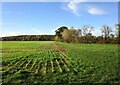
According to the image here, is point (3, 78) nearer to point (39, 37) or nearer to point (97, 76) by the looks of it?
point (97, 76)

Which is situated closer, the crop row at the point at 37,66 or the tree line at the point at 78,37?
the crop row at the point at 37,66

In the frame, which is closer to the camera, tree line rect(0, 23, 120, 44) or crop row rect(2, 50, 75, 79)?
crop row rect(2, 50, 75, 79)

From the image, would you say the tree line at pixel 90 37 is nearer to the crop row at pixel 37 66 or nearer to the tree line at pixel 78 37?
the tree line at pixel 78 37

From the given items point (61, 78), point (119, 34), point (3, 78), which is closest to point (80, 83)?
point (61, 78)

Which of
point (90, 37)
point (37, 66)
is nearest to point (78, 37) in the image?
point (90, 37)

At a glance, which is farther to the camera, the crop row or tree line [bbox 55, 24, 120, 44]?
tree line [bbox 55, 24, 120, 44]

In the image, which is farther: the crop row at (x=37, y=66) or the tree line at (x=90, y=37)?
the tree line at (x=90, y=37)

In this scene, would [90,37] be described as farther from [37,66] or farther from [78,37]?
[37,66]

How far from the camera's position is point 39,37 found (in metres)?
111

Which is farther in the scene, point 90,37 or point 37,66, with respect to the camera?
point 90,37

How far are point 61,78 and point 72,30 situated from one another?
80615mm

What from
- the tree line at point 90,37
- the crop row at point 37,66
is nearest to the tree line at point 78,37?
the tree line at point 90,37

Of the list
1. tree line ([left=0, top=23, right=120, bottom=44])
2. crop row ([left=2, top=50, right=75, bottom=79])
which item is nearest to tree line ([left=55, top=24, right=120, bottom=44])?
tree line ([left=0, top=23, right=120, bottom=44])

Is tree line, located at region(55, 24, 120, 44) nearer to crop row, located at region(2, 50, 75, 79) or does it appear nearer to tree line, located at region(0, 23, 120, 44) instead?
tree line, located at region(0, 23, 120, 44)
